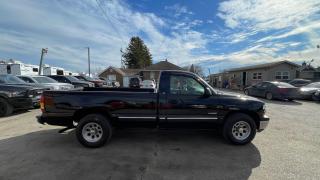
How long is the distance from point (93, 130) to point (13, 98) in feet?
19.2

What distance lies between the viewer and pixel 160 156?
4531 mm

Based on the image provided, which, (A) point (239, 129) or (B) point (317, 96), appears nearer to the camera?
(A) point (239, 129)

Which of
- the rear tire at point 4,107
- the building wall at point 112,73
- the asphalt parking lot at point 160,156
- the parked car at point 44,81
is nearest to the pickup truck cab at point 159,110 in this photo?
the asphalt parking lot at point 160,156

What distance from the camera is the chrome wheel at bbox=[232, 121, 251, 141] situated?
5.21 meters

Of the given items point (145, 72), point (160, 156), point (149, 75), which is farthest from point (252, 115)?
point (145, 72)

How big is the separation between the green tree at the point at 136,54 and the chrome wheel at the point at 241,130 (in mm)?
65402

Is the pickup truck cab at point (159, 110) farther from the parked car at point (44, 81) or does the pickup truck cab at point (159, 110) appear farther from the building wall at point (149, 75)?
the building wall at point (149, 75)

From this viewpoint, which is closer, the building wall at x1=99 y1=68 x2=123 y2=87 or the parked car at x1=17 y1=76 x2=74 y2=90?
the parked car at x1=17 y1=76 x2=74 y2=90

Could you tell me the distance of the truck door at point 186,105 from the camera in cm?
505

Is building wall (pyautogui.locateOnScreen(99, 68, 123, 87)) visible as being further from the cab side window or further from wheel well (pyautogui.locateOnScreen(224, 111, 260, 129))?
wheel well (pyautogui.locateOnScreen(224, 111, 260, 129))

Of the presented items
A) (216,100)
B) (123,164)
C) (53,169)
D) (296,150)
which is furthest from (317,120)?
(53,169)

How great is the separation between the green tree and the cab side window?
213 ft

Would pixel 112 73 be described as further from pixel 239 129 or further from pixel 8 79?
pixel 239 129

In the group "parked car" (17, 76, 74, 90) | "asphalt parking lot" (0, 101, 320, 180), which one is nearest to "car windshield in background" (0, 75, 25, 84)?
"parked car" (17, 76, 74, 90)
